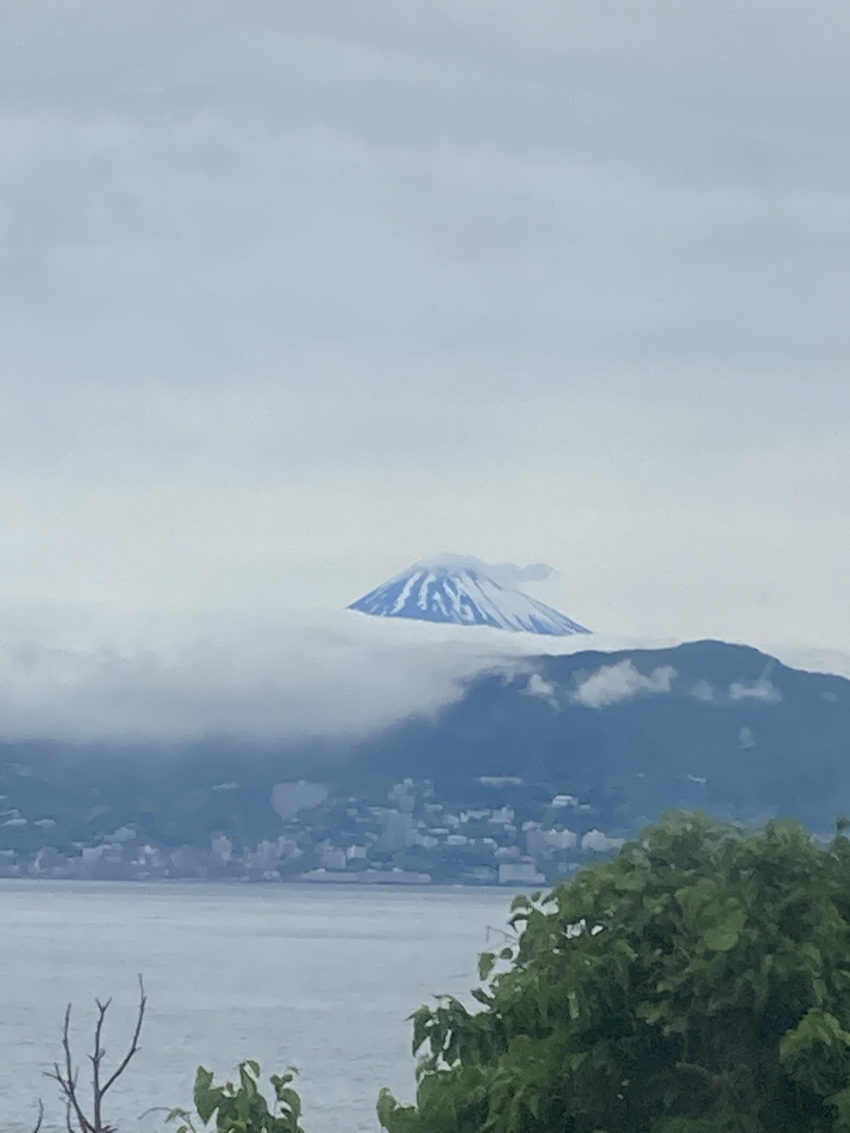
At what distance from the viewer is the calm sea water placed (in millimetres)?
52250

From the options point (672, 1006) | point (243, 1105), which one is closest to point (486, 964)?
point (672, 1006)

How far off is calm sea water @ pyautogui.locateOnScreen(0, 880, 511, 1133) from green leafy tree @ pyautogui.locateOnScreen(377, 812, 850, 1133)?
11.6 m

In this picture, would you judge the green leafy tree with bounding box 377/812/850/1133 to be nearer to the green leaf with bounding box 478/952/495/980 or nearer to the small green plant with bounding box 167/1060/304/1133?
the green leaf with bounding box 478/952/495/980

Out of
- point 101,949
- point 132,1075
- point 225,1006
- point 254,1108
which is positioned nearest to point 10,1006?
point 225,1006

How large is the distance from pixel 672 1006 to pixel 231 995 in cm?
8240

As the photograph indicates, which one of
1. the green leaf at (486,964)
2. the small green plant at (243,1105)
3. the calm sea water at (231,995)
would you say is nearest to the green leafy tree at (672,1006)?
the green leaf at (486,964)

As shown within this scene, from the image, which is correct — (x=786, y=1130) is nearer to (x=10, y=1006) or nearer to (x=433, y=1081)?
(x=433, y=1081)

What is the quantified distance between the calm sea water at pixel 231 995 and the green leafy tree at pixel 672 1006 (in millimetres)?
11559

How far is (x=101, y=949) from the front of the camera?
125m

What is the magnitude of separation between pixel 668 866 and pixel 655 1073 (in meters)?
0.89

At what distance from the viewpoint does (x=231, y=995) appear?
88.0 m

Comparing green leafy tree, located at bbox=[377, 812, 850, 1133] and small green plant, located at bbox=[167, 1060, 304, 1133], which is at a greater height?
green leafy tree, located at bbox=[377, 812, 850, 1133]

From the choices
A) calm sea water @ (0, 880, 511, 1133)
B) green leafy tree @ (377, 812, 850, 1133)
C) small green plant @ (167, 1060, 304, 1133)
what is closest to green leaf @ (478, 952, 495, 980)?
green leafy tree @ (377, 812, 850, 1133)

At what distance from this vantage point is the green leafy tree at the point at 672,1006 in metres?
7.84
